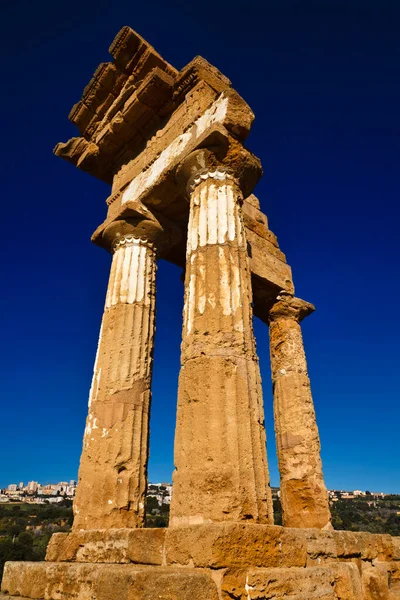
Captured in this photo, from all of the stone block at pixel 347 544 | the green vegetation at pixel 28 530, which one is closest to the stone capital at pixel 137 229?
the stone block at pixel 347 544

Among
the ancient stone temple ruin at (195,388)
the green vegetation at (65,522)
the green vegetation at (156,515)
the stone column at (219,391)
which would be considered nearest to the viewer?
the ancient stone temple ruin at (195,388)

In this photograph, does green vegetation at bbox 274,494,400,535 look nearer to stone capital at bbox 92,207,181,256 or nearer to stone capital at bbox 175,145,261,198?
stone capital at bbox 92,207,181,256

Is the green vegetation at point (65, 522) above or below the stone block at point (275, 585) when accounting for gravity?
above

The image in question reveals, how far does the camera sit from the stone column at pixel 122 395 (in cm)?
630

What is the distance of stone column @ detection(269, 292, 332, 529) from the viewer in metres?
8.56

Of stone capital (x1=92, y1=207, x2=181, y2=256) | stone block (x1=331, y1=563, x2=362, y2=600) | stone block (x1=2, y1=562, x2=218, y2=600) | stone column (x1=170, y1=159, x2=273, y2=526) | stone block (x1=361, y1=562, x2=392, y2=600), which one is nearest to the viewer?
stone block (x1=2, y1=562, x2=218, y2=600)

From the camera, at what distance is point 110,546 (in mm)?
5156

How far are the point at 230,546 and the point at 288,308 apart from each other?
7.71 metres

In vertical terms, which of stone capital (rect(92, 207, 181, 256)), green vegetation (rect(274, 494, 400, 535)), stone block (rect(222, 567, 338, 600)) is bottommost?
stone block (rect(222, 567, 338, 600))

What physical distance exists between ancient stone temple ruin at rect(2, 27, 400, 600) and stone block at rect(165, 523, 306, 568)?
0.04 ft

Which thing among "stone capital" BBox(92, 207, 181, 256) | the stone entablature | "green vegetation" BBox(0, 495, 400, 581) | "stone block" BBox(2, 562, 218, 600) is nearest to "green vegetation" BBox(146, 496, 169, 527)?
"green vegetation" BBox(0, 495, 400, 581)

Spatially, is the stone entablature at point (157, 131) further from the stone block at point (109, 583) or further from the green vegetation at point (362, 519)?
the green vegetation at point (362, 519)

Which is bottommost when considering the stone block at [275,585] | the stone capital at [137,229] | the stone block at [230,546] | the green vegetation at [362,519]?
the stone block at [275,585]

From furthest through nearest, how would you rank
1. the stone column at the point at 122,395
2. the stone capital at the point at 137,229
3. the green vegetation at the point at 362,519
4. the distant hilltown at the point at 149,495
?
the distant hilltown at the point at 149,495 → the green vegetation at the point at 362,519 → the stone capital at the point at 137,229 → the stone column at the point at 122,395
